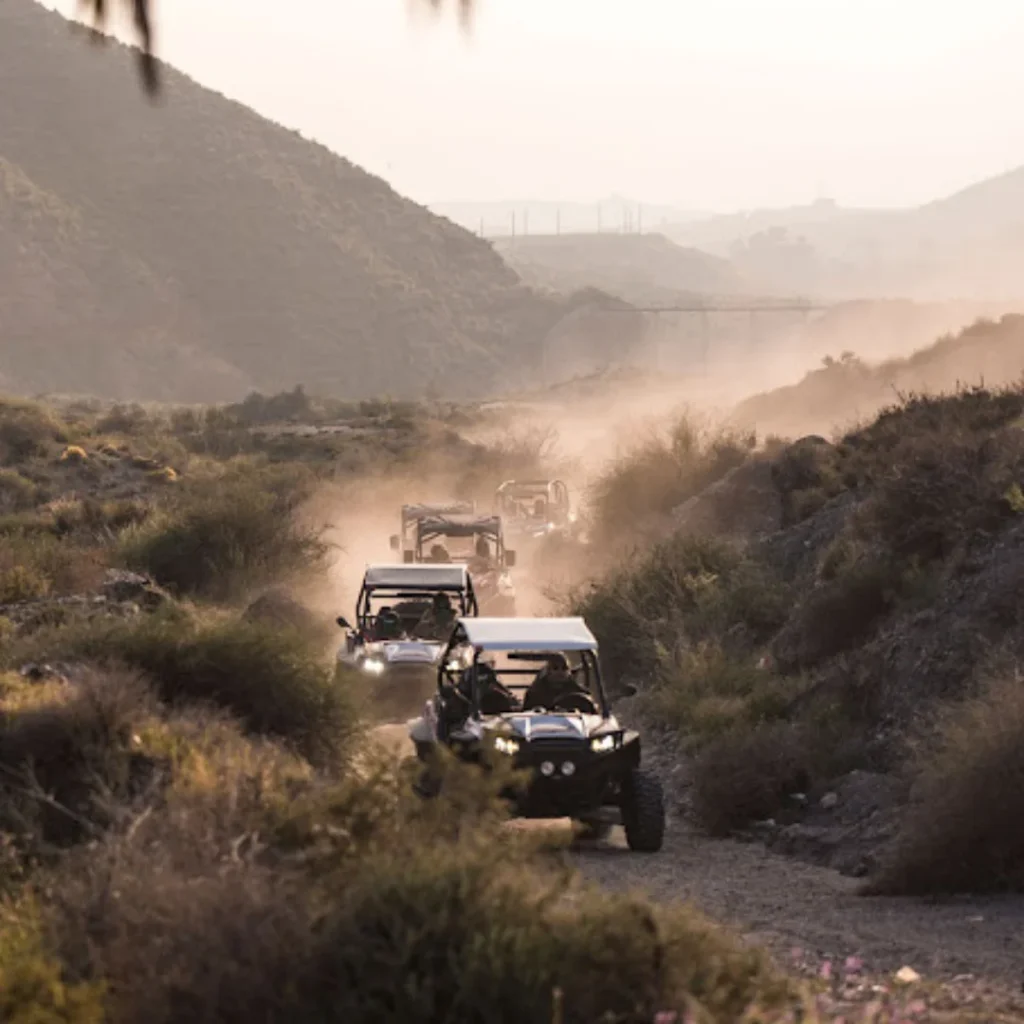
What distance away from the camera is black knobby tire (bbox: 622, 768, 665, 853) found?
14102 millimetres

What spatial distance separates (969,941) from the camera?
10.5 metres

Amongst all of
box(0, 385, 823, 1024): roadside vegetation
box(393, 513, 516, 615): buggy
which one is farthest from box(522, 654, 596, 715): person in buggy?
box(393, 513, 516, 615): buggy

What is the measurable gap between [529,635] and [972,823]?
4.01m

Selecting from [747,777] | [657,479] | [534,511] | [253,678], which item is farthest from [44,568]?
[747,777]

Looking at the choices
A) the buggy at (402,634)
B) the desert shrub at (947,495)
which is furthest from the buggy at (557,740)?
the desert shrub at (947,495)

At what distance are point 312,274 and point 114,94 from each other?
2131 cm

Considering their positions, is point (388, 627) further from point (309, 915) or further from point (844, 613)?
point (309, 915)

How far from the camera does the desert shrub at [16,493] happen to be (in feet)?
158

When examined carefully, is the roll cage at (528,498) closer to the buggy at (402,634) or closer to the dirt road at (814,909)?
the buggy at (402,634)

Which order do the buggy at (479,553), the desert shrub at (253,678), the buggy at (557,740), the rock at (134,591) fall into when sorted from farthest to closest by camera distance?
1. the buggy at (479,553)
2. the rock at (134,591)
3. the desert shrub at (253,678)
4. the buggy at (557,740)

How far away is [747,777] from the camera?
15.9 metres

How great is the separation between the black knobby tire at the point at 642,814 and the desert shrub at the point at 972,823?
1990mm

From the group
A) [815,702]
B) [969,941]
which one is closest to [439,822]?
[969,941]

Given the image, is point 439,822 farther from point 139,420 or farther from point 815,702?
point 139,420
